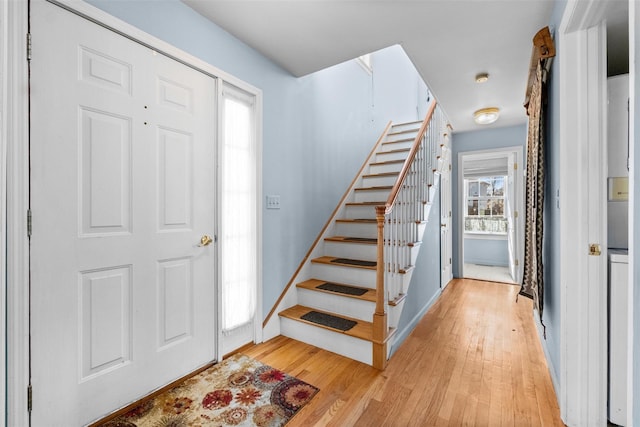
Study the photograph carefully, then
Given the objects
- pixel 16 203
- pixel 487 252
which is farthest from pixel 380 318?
pixel 487 252

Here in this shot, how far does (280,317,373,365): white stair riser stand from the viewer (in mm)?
2075

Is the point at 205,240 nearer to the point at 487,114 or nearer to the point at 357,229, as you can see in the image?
the point at 357,229

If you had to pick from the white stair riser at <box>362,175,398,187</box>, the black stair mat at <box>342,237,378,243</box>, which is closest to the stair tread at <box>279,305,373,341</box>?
the black stair mat at <box>342,237,378,243</box>

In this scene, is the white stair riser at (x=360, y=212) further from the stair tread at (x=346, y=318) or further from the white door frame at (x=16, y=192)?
the white door frame at (x=16, y=192)

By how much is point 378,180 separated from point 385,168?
0.27 m

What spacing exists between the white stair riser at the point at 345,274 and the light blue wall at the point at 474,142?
2683mm

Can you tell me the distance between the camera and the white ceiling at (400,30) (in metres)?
1.79

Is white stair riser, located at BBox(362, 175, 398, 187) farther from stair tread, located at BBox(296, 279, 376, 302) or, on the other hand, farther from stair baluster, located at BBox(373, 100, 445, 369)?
stair tread, located at BBox(296, 279, 376, 302)

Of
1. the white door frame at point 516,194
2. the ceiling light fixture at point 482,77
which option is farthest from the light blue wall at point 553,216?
the white door frame at point 516,194

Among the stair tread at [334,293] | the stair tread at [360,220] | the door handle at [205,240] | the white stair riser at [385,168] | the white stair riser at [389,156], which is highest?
the white stair riser at [389,156]

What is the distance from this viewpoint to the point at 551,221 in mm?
1818

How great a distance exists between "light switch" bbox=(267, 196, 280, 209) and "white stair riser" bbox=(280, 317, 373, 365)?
0.98m

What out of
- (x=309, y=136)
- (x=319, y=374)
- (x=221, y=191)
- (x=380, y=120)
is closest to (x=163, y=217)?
(x=221, y=191)

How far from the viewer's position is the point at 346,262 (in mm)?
2809
